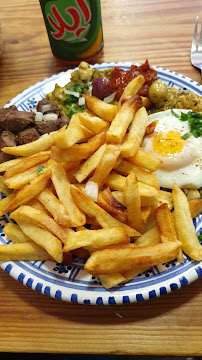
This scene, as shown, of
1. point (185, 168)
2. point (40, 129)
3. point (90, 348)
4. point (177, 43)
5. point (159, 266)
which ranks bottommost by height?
point (90, 348)

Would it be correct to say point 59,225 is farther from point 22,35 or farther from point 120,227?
point 22,35

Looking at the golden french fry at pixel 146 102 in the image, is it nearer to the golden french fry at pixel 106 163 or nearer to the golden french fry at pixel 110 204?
the golden french fry at pixel 106 163

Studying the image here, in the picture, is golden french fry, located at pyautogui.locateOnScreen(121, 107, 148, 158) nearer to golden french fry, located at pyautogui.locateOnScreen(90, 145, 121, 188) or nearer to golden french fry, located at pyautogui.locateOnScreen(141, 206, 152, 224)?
golden french fry, located at pyautogui.locateOnScreen(90, 145, 121, 188)

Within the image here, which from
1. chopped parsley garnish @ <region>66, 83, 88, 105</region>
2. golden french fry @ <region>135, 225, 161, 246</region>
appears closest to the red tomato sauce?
chopped parsley garnish @ <region>66, 83, 88, 105</region>

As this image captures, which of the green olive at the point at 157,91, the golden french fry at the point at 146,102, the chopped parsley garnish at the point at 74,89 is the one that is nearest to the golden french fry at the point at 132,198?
the golden french fry at the point at 146,102

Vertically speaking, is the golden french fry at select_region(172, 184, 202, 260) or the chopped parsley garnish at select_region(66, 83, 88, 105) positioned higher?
the chopped parsley garnish at select_region(66, 83, 88, 105)

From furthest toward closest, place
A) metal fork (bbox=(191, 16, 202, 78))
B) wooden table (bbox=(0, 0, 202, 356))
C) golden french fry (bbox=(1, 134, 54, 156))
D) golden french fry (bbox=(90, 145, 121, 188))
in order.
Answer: metal fork (bbox=(191, 16, 202, 78))
golden french fry (bbox=(1, 134, 54, 156))
golden french fry (bbox=(90, 145, 121, 188))
wooden table (bbox=(0, 0, 202, 356))

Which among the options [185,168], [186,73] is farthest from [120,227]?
[186,73]
